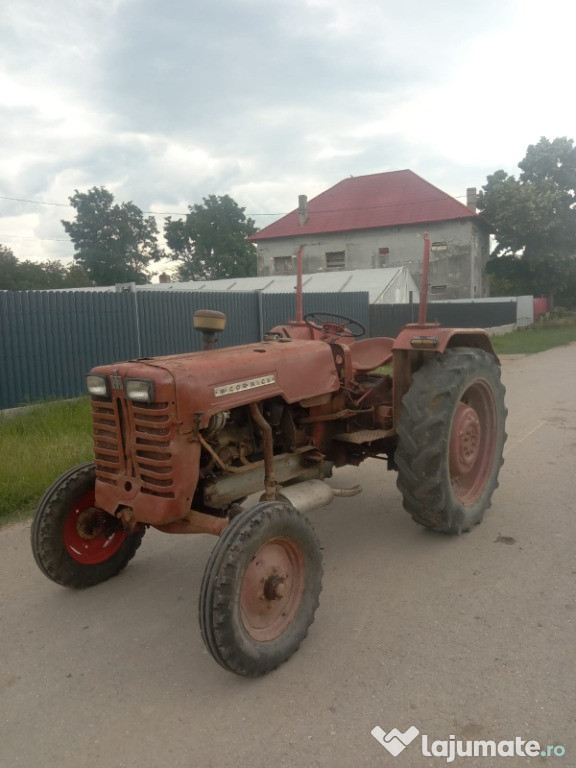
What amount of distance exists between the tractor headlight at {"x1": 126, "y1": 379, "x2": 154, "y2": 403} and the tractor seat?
5.91 ft

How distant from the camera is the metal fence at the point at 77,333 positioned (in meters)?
8.06

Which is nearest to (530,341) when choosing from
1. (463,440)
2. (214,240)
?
(463,440)

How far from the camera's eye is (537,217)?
2823 cm

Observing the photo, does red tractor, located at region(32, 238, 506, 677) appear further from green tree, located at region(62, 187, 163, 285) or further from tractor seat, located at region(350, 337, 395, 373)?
green tree, located at region(62, 187, 163, 285)

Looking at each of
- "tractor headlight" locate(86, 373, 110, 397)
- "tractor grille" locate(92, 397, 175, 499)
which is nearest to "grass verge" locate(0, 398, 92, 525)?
"tractor grille" locate(92, 397, 175, 499)

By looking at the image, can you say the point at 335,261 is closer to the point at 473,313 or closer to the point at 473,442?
the point at 473,313

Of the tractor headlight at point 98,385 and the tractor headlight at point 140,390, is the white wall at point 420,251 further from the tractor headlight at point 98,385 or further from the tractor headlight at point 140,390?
the tractor headlight at point 140,390

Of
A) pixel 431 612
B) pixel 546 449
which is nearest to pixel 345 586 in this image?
pixel 431 612

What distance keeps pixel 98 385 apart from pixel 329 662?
1724mm

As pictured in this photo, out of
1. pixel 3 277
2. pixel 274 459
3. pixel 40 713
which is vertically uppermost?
pixel 3 277

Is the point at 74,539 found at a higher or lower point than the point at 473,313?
lower

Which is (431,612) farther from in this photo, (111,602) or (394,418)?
(111,602)

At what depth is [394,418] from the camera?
13.1 ft

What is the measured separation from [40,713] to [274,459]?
165cm
